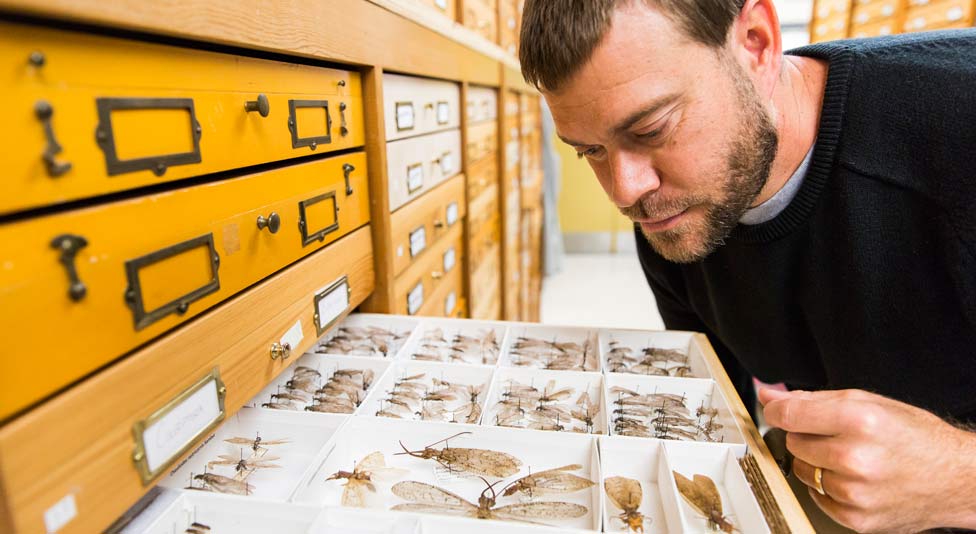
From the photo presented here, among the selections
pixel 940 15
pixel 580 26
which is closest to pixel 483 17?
pixel 580 26

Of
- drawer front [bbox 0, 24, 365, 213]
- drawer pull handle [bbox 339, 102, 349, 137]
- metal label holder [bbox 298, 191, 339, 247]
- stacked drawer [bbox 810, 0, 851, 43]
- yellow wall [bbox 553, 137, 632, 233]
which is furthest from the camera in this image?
yellow wall [bbox 553, 137, 632, 233]

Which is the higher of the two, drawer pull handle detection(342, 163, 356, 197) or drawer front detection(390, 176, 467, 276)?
drawer pull handle detection(342, 163, 356, 197)

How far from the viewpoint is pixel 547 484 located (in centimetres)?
79

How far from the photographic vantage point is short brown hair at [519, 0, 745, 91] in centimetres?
84

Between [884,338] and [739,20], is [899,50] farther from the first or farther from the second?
[884,338]

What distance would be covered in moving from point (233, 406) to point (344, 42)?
606 millimetres

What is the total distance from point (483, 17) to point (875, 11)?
2966 mm

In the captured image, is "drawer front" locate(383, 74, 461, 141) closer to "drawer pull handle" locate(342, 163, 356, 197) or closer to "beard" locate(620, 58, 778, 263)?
"drawer pull handle" locate(342, 163, 356, 197)

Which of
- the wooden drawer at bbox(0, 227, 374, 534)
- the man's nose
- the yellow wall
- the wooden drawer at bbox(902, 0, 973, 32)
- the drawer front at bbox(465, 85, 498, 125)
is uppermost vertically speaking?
the wooden drawer at bbox(902, 0, 973, 32)

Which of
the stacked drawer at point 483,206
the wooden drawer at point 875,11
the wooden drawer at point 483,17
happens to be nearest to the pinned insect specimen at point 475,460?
the stacked drawer at point 483,206

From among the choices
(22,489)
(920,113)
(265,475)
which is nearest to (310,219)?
(265,475)

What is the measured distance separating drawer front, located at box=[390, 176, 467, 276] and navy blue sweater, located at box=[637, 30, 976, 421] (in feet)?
2.35

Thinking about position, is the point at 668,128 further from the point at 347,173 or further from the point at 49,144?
the point at 49,144

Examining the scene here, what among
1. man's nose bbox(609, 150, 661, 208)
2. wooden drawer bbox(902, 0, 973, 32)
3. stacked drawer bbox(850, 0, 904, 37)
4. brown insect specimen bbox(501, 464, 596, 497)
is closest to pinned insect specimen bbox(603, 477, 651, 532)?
brown insect specimen bbox(501, 464, 596, 497)
